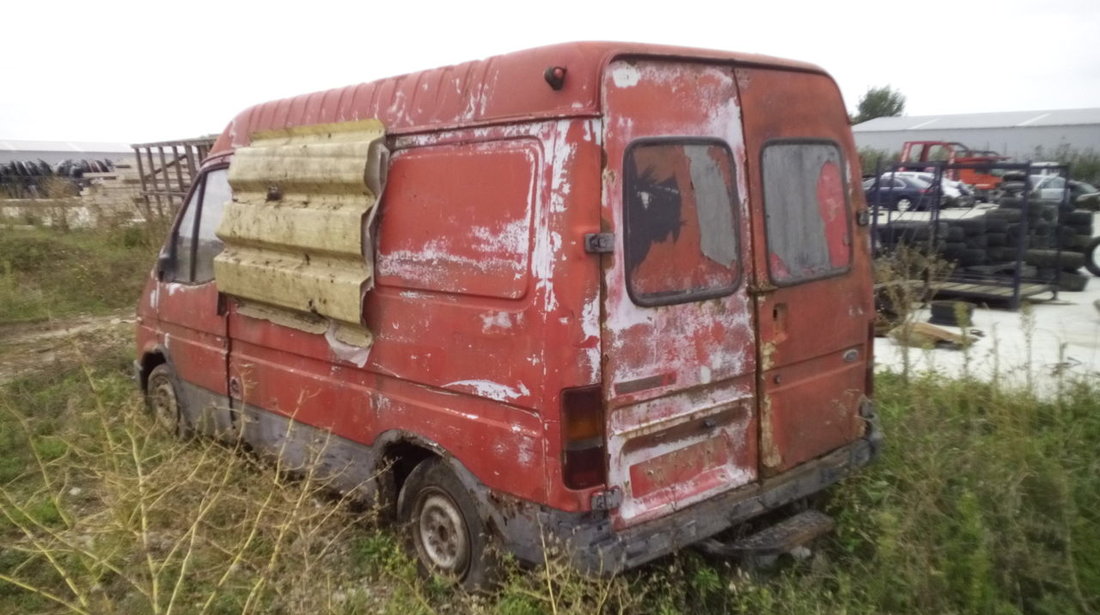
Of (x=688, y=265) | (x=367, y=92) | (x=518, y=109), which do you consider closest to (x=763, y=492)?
(x=688, y=265)

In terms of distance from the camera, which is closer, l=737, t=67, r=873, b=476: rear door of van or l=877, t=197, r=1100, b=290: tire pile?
l=737, t=67, r=873, b=476: rear door of van

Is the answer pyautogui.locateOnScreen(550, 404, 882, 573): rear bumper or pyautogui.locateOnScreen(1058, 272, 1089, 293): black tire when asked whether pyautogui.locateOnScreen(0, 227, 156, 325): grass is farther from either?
pyautogui.locateOnScreen(1058, 272, 1089, 293): black tire

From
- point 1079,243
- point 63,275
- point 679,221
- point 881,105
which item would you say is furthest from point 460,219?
point 881,105

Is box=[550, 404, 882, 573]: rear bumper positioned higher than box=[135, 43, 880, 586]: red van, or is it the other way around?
box=[135, 43, 880, 586]: red van

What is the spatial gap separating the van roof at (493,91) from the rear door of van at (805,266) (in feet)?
0.65

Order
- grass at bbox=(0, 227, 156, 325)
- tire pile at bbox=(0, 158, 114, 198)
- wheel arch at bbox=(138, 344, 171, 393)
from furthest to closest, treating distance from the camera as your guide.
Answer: tire pile at bbox=(0, 158, 114, 198), grass at bbox=(0, 227, 156, 325), wheel arch at bbox=(138, 344, 171, 393)

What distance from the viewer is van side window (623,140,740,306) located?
2855mm

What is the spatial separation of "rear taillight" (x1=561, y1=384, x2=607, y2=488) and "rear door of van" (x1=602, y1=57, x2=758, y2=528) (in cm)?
5

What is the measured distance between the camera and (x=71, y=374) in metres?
7.10

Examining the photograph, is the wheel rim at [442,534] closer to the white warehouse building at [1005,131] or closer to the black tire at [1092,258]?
the black tire at [1092,258]

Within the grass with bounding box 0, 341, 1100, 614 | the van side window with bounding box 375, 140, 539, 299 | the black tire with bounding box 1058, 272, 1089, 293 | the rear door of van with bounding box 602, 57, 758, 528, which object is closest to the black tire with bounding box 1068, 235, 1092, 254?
the black tire with bounding box 1058, 272, 1089, 293

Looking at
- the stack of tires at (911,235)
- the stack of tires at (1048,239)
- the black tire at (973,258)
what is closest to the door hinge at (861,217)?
the stack of tires at (911,235)

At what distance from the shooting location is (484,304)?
9.87 ft

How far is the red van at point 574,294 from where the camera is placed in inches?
110
